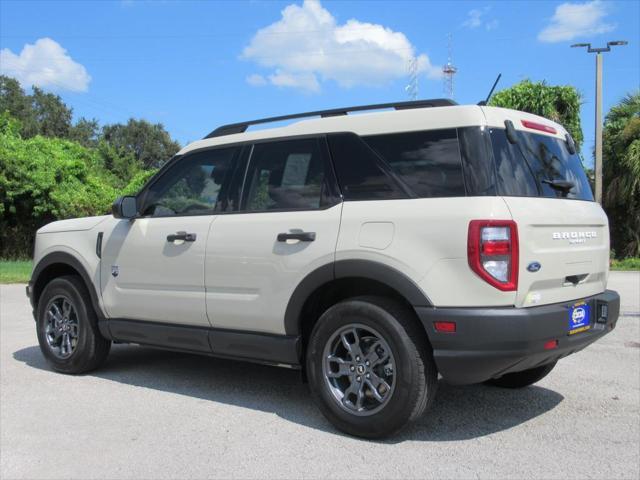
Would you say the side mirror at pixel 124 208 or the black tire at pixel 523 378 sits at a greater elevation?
the side mirror at pixel 124 208

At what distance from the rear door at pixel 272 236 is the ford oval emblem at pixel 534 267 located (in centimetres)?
122

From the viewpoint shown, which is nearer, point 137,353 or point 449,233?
point 449,233

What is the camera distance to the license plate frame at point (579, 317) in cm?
403

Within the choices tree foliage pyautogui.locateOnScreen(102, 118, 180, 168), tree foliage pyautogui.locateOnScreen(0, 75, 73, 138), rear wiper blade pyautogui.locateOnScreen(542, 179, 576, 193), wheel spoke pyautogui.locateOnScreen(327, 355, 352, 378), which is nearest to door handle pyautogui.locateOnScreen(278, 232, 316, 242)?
wheel spoke pyautogui.locateOnScreen(327, 355, 352, 378)

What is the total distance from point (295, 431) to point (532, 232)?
2.01 meters

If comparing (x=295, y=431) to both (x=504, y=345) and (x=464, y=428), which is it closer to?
(x=464, y=428)

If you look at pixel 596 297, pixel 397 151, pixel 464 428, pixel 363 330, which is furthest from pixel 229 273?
pixel 596 297

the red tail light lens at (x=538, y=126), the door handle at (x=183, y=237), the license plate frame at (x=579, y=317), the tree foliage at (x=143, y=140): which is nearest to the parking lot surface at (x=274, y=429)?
the license plate frame at (x=579, y=317)

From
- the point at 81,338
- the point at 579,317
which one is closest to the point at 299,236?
the point at 579,317

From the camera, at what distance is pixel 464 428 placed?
4355 mm

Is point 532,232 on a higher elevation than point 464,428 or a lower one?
higher

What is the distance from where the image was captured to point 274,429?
4.39 m

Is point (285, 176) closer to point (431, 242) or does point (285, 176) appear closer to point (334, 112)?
point (334, 112)

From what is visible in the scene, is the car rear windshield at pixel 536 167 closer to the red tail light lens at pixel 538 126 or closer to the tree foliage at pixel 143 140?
the red tail light lens at pixel 538 126
